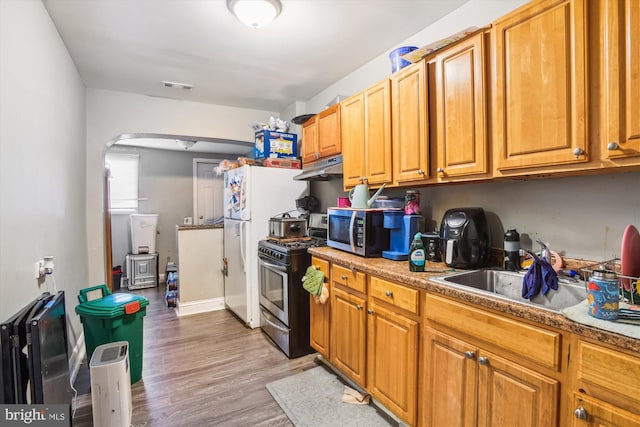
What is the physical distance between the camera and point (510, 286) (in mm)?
1601

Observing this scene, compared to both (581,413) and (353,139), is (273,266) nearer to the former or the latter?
(353,139)

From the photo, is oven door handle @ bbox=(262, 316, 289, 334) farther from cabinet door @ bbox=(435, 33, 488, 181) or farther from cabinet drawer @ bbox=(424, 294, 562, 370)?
cabinet door @ bbox=(435, 33, 488, 181)

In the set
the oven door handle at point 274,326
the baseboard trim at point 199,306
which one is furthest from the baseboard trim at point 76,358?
the oven door handle at point 274,326

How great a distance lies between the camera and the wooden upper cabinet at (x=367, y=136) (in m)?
2.17

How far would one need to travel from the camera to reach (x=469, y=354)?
1.28 metres

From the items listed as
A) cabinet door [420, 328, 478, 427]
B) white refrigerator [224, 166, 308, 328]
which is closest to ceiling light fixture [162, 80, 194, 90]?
white refrigerator [224, 166, 308, 328]

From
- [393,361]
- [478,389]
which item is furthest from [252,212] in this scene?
[478,389]

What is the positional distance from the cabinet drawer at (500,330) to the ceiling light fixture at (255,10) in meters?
1.93

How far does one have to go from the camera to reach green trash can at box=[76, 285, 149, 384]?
2.10m

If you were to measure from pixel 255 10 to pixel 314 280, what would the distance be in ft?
6.17

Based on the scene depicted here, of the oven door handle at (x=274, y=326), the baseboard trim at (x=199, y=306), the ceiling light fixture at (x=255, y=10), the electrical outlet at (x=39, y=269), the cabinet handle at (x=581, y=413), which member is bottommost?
the baseboard trim at (x=199, y=306)

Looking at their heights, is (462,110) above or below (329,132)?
below

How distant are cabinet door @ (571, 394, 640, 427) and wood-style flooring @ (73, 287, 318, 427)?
149cm

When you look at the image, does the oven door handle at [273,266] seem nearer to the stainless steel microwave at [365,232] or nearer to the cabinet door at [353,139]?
the stainless steel microwave at [365,232]
